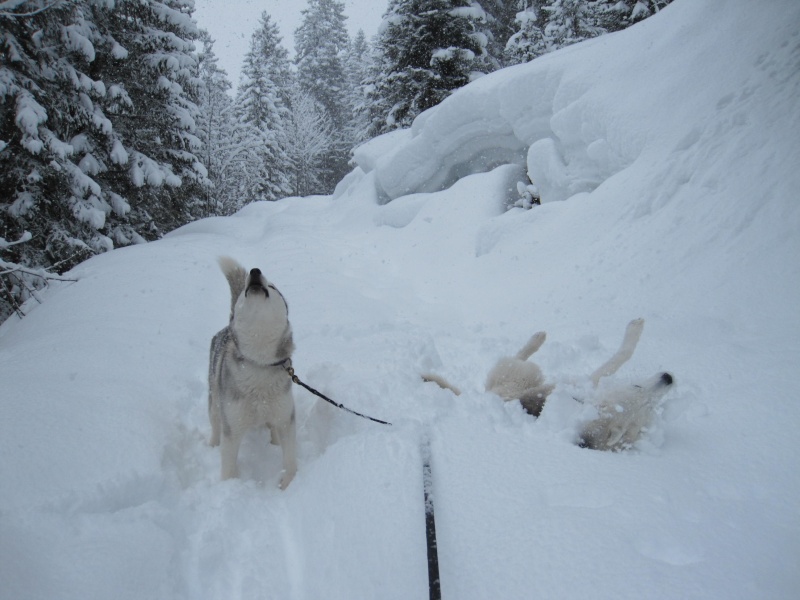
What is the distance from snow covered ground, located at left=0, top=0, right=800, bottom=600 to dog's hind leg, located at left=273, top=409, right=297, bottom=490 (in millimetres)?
112

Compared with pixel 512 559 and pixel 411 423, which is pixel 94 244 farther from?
pixel 512 559

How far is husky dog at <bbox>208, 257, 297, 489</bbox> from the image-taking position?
238 centimetres

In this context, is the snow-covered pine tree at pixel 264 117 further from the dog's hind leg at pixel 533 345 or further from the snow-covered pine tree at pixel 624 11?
the dog's hind leg at pixel 533 345

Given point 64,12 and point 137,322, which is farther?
point 64,12

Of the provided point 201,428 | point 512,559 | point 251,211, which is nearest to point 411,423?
point 512,559

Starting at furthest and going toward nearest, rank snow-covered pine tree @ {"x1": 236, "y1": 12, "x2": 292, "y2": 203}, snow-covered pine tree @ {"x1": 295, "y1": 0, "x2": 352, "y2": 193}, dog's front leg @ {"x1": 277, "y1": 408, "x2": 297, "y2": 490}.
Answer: snow-covered pine tree @ {"x1": 295, "y1": 0, "x2": 352, "y2": 193}
snow-covered pine tree @ {"x1": 236, "y1": 12, "x2": 292, "y2": 203}
dog's front leg @ {"x1": 277, "y1": 408, "x2": 297, "y2": 490}

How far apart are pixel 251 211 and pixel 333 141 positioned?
1526cm

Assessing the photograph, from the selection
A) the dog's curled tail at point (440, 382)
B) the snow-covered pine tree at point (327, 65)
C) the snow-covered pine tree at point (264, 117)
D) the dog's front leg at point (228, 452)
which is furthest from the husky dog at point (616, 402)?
the snow-covered pine tree at point (327, 65)

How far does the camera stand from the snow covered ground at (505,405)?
5.77 feet

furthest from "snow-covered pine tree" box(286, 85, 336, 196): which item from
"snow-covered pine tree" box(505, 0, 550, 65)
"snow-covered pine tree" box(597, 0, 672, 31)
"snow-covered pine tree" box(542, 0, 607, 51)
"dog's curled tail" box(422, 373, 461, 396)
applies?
"dog's curled tail" box(422, 373, 461, 396)

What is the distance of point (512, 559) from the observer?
1.72 meters

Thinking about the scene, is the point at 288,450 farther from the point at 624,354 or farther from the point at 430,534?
the point at 624,354

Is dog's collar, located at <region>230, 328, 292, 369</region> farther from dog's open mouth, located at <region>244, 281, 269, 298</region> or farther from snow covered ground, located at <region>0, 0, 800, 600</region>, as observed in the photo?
snow covered ground, located at <region>0, 0, 800, 600</region>

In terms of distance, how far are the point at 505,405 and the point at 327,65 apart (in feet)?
118
